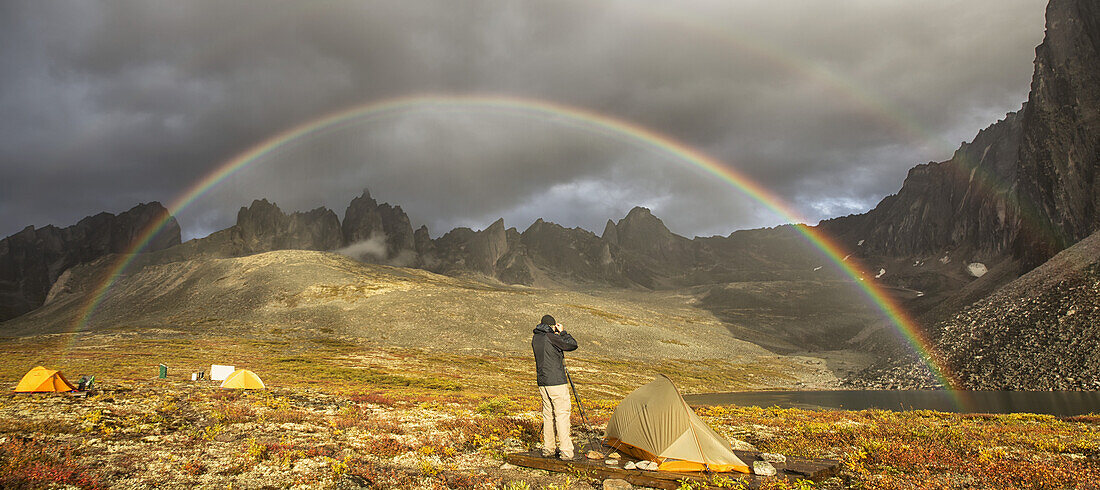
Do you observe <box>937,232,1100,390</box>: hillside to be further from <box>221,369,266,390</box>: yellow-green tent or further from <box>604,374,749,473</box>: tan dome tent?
<box>221,369,266,390</box>: yellow-green tent

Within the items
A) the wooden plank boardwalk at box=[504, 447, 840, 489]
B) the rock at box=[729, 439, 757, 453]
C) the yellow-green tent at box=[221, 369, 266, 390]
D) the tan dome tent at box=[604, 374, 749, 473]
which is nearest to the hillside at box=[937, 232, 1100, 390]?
the rock at box=[729, 439, 757, 453]

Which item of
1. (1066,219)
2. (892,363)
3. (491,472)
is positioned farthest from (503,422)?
(1066,219)

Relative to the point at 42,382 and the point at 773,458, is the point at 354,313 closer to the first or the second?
the point at 42,382

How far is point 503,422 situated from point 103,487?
14.2 meters

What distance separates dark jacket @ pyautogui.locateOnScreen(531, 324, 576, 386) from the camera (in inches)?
620

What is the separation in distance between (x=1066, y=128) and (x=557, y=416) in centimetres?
19711

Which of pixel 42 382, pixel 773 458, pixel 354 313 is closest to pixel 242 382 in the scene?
pixel 42 382

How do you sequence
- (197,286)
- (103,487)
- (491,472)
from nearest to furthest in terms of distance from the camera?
(103,487) < (491,472) < (197,286)

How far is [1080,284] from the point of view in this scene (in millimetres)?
73875

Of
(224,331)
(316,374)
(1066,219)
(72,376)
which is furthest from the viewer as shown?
(1066,219)

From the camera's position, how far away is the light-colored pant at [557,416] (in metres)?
15.7

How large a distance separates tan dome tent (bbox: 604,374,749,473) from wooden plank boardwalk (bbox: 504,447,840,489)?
37 cm

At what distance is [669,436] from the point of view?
1534cm

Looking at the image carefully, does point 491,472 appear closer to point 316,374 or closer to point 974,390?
point 316,374
